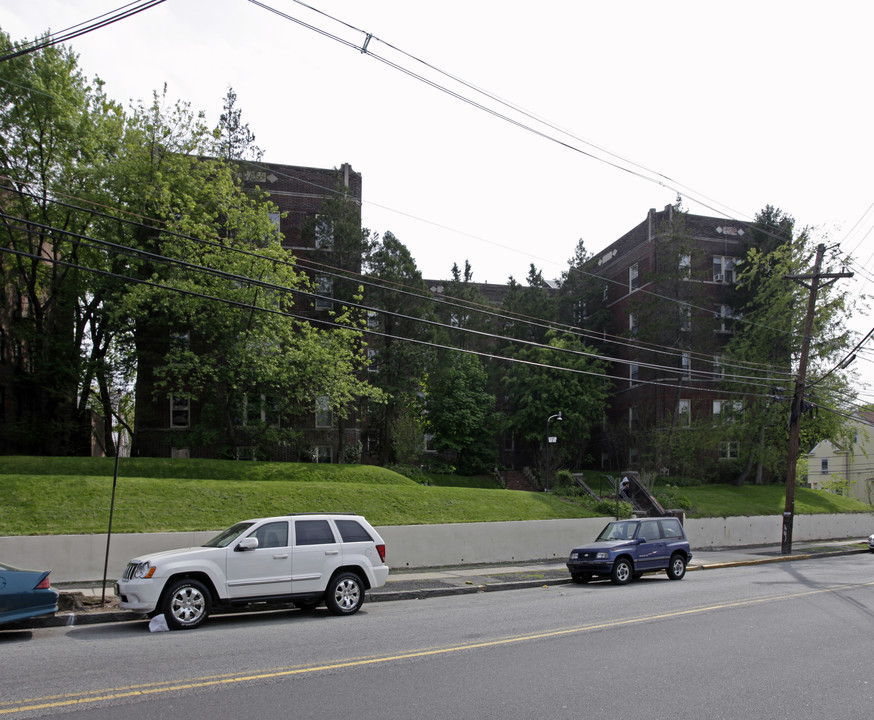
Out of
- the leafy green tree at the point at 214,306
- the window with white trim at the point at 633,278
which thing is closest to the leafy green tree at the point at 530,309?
the window with white trim at the point at 633,278

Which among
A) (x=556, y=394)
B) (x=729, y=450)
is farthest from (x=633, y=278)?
(x=729, y=450)

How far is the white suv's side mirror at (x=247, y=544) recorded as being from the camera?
37.4 feet

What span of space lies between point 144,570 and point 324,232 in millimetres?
27007

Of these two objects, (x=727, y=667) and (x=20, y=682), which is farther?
(x=727, y=667)

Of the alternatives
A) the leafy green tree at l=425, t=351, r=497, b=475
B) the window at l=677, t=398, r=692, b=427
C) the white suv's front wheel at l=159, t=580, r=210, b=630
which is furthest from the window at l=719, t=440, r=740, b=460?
the white suv's front wheel at l=159, t=580, r=210, b=630

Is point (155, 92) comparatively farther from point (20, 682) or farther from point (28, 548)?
point (20, 682)

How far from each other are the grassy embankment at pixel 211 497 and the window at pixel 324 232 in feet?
44.9

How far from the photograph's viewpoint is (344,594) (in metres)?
12.2

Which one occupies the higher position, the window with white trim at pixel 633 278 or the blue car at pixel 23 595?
the window with white trim at pixel 633 278

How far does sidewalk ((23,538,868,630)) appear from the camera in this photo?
38.3ft

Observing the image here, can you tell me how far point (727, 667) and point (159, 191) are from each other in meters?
25.8

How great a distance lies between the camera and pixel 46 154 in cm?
2736

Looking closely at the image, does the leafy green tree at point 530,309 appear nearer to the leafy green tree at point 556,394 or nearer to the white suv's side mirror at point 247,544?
the leafy green tree at point 556,394

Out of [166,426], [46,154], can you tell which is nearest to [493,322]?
[166,426]
